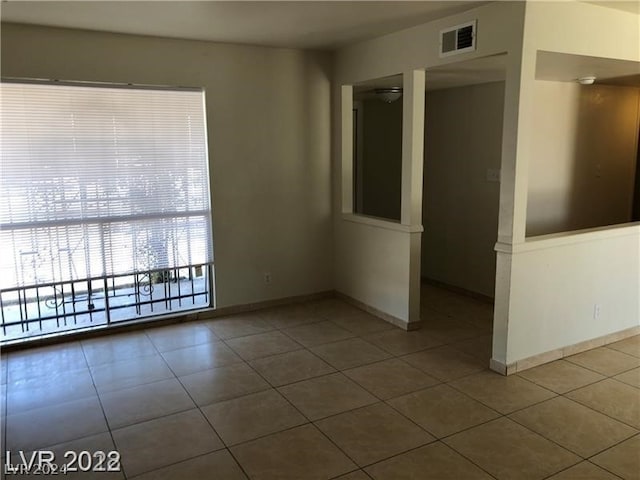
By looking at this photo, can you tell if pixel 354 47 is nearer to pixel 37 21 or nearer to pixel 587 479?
pixel 37 21

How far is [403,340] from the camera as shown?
4141 millimetres

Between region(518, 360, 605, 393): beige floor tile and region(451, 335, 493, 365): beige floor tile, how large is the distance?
35 cm

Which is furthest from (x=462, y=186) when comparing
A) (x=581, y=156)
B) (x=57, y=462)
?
(x=57, y=462)

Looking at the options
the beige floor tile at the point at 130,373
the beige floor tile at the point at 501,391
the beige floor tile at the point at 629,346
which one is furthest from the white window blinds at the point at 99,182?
the beige floor tile at the point at 629,346

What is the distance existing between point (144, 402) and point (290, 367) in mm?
1003

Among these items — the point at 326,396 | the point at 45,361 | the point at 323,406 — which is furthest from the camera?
the point at 45,361

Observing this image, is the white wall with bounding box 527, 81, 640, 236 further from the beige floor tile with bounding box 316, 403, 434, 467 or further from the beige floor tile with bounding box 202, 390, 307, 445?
the beige floor tile with bounding box 202, 390, 307, 445

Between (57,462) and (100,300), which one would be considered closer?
(57,462)

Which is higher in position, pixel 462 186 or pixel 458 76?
pixel 458 76

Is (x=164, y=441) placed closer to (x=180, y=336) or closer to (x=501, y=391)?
(x=180, y=336)

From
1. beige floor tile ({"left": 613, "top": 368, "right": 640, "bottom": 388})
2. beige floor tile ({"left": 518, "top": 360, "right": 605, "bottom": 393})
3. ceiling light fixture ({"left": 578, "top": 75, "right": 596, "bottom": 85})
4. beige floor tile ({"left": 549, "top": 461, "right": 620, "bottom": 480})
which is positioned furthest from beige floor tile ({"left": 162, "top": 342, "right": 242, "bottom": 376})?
ceiling light fixture ({"left": 578, "top": 75, "right": 596, "bottom": 85})

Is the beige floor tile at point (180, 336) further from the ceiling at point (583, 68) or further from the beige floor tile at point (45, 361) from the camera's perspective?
the ceiling at point (583, 68)

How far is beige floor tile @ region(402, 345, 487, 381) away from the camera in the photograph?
3523 millimetres

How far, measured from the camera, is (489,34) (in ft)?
10.8
